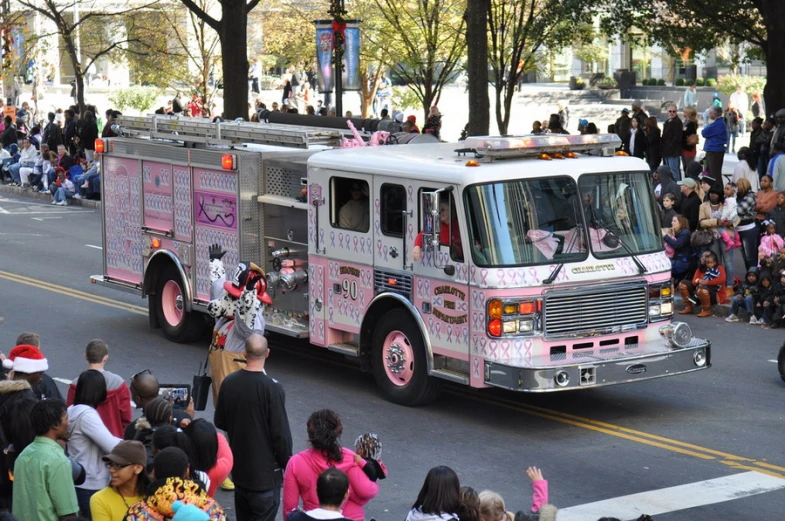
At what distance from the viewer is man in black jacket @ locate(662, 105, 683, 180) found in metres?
25.1

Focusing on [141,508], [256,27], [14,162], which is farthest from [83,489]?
[256,27]

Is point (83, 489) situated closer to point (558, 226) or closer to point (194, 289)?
point (558, 226)

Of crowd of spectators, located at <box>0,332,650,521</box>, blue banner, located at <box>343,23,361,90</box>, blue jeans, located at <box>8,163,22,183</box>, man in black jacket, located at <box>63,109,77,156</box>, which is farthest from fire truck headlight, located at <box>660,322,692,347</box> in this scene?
blue jeans, located at <box>8,163,22,183</box>

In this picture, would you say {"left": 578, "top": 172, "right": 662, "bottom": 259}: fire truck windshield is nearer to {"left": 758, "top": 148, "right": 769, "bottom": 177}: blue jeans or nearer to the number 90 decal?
the number 90 decal

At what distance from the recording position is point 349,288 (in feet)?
42.8

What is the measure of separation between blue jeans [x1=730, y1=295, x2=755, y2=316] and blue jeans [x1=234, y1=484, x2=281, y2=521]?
9651mm

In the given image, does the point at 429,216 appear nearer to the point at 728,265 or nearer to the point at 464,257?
the point at 464,257

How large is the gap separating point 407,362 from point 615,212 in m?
2.44

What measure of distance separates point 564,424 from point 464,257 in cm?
183

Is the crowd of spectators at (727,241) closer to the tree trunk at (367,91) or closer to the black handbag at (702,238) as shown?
the black handbag at (702,238)

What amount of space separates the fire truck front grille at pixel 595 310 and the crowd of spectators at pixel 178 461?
393 cm

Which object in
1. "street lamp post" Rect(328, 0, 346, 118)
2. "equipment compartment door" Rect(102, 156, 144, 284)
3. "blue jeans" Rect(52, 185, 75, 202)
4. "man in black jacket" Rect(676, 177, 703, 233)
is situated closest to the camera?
"equipment compartment door" Rect(102, 156, 144, 284)

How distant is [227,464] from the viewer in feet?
25.2

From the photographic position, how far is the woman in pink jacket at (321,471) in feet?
24.2
